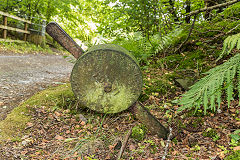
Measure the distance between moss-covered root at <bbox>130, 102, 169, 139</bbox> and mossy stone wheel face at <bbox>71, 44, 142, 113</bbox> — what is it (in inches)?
4.4

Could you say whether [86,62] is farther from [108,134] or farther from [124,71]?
[108,134]

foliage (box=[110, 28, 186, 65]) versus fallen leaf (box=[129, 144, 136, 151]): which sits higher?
foliage (box=[110, 28, 186, 65])

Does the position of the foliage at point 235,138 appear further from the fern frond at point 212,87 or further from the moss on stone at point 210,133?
the fern frond at point 212,87

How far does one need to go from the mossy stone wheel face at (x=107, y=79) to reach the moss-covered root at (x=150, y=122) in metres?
0.11

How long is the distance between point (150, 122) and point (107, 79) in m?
0.66

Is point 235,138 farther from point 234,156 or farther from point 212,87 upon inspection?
point 212,87

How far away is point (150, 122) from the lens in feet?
6.40

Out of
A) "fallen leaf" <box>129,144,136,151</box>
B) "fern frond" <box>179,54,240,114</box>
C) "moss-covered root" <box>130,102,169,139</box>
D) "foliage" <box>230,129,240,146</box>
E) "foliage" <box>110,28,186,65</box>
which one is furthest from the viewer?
"foliage" <box>110,28,186,65</box>

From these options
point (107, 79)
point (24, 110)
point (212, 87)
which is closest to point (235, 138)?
point (212, 87)

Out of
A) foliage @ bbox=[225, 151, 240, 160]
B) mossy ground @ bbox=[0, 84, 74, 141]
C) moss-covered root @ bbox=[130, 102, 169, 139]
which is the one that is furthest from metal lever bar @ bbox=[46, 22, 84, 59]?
foliage @ bbox=[225, 151, 240, 160]

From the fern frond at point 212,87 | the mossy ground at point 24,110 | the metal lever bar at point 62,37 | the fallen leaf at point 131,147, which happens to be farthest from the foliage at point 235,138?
the mossy ground at point 24,110

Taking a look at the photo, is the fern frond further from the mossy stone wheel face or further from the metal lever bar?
the metal lever bar

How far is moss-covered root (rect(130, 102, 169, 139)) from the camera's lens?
6.35ft

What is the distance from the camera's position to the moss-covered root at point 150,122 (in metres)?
1.94
